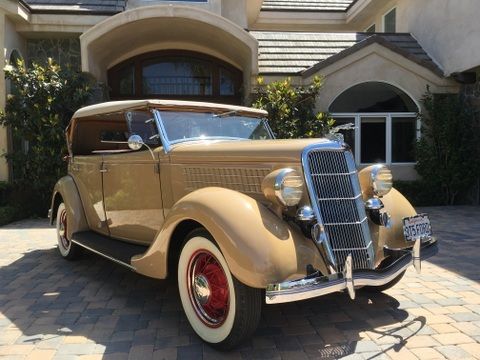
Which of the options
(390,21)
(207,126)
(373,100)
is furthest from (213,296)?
(390,21)

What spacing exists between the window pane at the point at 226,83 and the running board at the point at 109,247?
708 cm

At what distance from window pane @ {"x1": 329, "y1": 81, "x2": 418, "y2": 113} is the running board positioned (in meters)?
6.79

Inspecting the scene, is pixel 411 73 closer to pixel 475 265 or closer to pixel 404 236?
pixel 475 265

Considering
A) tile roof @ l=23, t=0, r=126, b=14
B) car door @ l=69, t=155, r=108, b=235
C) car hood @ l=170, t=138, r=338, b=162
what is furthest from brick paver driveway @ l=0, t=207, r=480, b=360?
tile roof @ l=23, t=0, r=126, b=14

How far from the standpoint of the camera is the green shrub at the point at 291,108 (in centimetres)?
895

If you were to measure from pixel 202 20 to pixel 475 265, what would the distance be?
689 centimetres

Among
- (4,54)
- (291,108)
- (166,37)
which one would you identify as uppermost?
(166,37)

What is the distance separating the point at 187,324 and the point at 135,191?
A: 1.43m

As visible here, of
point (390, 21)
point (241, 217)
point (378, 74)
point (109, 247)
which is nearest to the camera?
point (241, 217)

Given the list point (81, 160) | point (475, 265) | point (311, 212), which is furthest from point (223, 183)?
point (475, 265)

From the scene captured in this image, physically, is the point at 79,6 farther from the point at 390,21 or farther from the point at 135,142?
the point at 390,21

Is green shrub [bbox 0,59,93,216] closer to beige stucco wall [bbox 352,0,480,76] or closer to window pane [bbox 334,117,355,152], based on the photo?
window pane [bbox 334,117,355,152]

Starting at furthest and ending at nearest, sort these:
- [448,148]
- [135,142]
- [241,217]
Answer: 1. [448,148]
2. [135,142]
3. [241,217]

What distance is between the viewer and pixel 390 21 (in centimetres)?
1353
